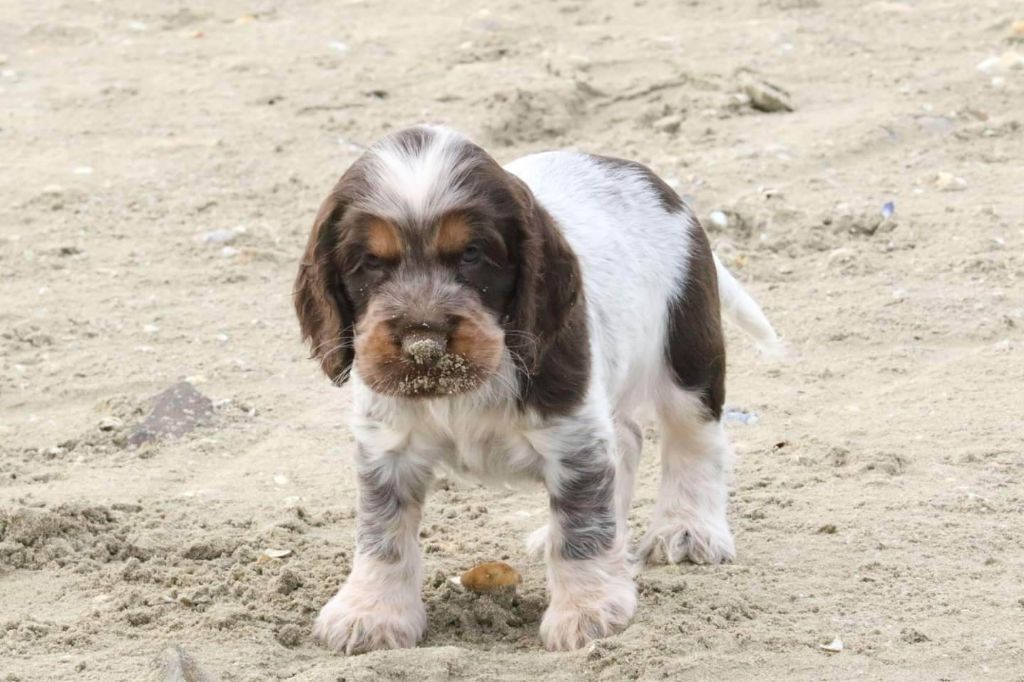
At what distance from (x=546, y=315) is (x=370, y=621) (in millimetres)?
1157


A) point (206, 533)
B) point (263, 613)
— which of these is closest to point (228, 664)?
point (263, 613)

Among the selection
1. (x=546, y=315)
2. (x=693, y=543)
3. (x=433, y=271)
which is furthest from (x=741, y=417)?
(x=433, y=271)

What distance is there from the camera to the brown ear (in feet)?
16.4

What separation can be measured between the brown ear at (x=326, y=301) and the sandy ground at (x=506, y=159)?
932mm

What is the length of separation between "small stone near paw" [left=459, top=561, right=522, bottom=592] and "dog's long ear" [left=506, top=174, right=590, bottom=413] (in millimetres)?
818

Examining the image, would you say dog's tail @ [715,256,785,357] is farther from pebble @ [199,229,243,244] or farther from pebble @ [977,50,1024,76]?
pebble @ [977,50,1024,76]

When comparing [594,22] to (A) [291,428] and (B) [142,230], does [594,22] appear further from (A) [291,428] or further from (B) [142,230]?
(A) [291,428]

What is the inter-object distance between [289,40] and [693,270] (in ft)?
24.7

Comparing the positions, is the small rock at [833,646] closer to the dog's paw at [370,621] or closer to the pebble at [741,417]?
the dog's paw at [370,621]

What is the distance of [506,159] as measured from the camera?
33.7ft

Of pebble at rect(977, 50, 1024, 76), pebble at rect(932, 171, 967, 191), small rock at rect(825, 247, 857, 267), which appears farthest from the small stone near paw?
pebble at rect(977, 50, 1024, 76)

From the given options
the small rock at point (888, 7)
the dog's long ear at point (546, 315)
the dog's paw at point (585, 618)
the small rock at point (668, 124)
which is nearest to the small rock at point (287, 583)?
the dog's paw at point (585, 618)

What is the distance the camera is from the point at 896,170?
1004cm

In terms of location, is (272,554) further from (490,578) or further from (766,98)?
(766,98)
